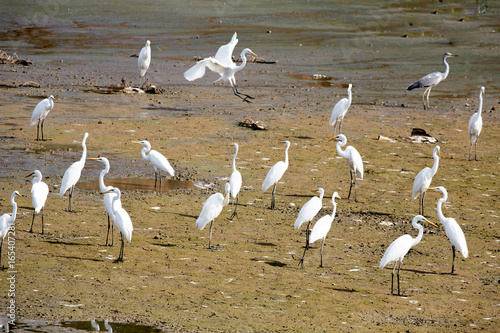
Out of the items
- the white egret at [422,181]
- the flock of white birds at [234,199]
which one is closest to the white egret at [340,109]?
the flock of white birds at [234,199]

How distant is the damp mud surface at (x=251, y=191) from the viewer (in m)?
7.03

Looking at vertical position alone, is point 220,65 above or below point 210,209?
above

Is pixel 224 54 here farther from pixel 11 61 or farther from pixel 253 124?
pixel 11 61

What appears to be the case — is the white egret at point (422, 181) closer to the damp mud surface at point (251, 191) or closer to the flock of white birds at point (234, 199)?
the flock of white birds at point (234, 199)

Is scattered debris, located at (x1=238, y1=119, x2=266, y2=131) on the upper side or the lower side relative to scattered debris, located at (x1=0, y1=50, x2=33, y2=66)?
lower

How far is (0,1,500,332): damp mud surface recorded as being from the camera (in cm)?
703

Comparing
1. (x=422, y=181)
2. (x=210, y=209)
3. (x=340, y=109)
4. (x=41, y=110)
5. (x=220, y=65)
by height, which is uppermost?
(x=220, y=65)

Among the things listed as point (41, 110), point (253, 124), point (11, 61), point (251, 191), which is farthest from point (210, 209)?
point (11, 61)

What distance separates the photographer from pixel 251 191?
11.8 m

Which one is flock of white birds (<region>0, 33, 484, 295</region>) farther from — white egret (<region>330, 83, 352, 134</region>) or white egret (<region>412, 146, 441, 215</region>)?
white egret (<region>330, 83, 352, 134</region>)

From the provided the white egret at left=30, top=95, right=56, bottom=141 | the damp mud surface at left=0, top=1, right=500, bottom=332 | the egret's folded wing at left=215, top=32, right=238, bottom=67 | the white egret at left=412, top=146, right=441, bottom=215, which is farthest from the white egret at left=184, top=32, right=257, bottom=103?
the white egret at left=412, top=146, right=441, bottom=215

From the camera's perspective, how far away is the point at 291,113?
18344 mm

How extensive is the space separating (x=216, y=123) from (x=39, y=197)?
28.1ft

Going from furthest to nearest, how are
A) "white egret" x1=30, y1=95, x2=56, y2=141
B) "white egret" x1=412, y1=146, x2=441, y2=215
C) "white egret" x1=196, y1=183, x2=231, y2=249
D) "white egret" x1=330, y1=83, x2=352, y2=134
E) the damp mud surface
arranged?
"white egret" x1=330, y1=83, x2=352, y2=134 → "white egret" x1=30, y1=95, x2=56, y2=141 → "white egret" x1=412, y1=146, x2=441, y2=215 → "white egret" x1=196, y1=183, x2=231, y2=249 → the damp mud surface
